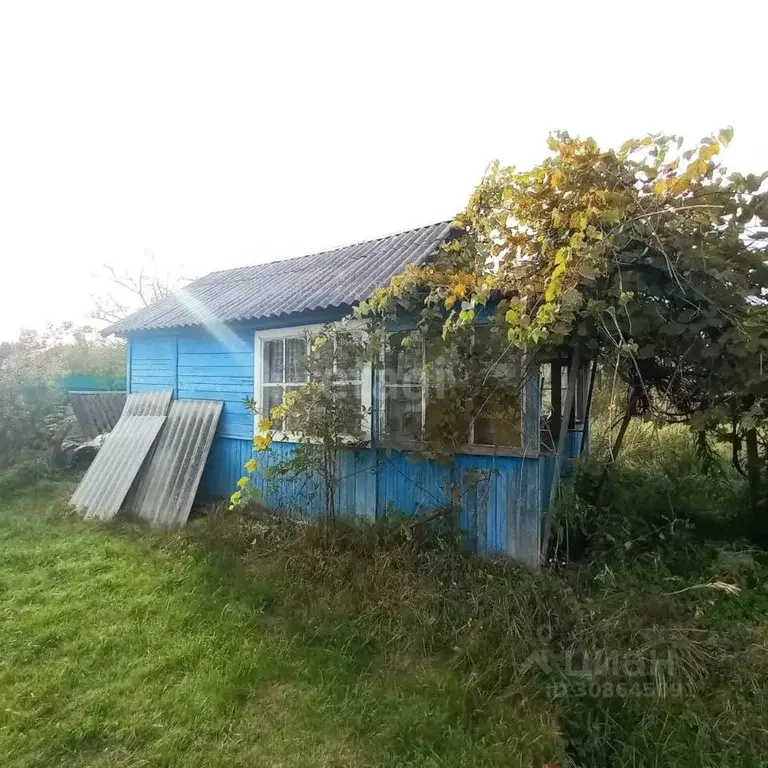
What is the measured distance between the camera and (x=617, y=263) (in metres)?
3.38

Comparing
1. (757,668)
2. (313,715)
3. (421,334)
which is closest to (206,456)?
(421,334)

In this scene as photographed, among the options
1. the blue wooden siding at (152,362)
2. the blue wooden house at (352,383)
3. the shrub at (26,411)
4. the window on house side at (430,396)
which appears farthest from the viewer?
the shrub at (26,411)

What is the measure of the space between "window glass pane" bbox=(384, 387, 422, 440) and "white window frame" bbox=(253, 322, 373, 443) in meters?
0.21

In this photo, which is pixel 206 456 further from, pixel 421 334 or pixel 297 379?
pixel 421 334

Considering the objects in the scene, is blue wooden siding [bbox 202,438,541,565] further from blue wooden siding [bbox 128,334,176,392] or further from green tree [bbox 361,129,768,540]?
blue wooden siding [bbox 128,334,176,392]

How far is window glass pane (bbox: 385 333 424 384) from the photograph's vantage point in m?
5.24

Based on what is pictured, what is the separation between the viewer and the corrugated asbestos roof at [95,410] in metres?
10.8

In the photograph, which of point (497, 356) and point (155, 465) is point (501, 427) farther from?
point (155, 465)

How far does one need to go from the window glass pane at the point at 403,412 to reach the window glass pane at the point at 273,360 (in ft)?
5.85

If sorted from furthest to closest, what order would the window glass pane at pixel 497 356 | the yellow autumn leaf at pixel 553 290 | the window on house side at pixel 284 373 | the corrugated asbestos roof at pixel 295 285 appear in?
the corrugated asbestos roof at pixel 295 285
the window on house side at pixel 284 373
the window glass pane at pixel 497 356
the yellow autumn leaf at pixel 553 290

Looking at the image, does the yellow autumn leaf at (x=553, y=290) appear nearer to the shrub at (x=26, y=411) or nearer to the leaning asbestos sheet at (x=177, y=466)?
the leaning asbestos sheet at (x=177, y=466)

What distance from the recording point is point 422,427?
16.9 feet

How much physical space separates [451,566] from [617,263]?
2727 millimetres

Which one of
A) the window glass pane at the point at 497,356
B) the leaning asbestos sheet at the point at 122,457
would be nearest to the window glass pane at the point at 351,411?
the window glass pane at the point at 497,356
